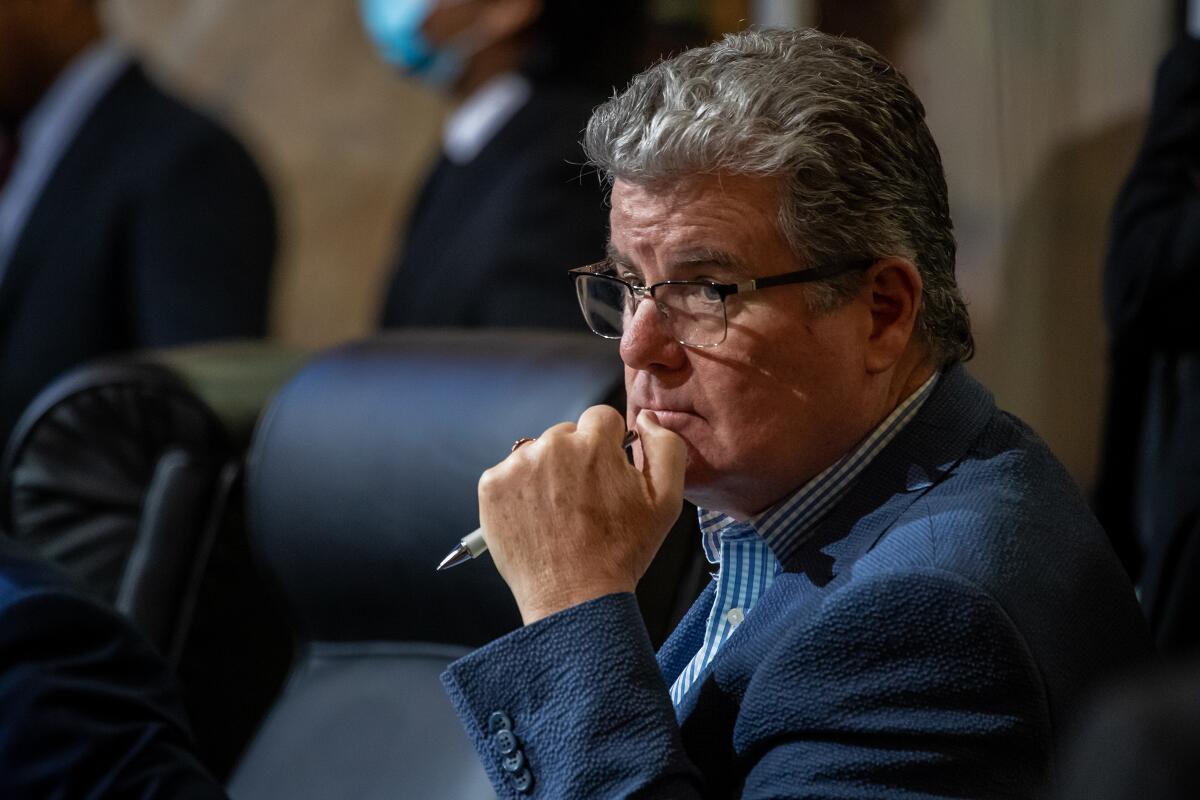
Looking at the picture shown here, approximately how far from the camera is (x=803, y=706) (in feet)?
3.33

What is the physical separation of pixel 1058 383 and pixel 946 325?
4.64ft

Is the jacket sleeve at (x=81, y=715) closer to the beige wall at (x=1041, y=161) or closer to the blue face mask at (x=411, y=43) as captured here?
the beige wall at (x=1041, y=161)

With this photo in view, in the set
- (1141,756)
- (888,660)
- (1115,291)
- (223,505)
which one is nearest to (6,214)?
(223,505)

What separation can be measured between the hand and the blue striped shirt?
9 cm

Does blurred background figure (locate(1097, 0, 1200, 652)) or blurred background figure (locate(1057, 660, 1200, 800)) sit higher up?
blurred background figure (locate(1057, 660, 1200, 800))

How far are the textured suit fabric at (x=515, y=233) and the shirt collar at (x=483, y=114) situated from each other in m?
0.05

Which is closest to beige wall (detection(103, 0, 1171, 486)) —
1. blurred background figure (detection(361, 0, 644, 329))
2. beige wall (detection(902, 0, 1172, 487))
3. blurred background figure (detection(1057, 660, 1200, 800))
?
beige wall (detection(902, 0, 1172, 487))

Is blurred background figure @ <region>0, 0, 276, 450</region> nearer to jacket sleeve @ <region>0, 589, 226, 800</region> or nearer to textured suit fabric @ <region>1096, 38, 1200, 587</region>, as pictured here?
jacket sleeve @ <region>0, 589, 226, 800</region>

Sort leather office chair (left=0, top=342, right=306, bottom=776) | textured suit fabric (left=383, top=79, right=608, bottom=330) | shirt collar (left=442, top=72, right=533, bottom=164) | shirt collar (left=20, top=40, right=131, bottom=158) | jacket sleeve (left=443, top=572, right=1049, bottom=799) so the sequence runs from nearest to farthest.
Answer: jacket sleeve (left=443, top=572, right=1049, bottom=799) < leather office chair (left=0, top=342, right=306, bottom=776) < textured suit fabric (left=383, top=79, right=608, bottom=330) < shirt collar (left=442, top=72, right=533, bottom=164) < shirt collar (left=20, top=40, right=131, bottom=158)

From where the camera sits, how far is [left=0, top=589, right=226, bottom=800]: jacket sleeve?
131 cm

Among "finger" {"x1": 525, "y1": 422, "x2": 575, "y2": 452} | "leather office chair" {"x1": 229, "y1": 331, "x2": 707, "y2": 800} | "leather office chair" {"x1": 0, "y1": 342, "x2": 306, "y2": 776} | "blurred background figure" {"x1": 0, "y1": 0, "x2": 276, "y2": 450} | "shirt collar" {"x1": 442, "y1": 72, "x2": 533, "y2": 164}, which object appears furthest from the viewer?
"blurred background figure" {"x1": 0, "y1": 0, "x2": 276, "y2": 450}

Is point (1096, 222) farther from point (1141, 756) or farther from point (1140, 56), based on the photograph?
point (1141, 756)

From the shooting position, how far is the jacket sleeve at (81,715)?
4.28ft

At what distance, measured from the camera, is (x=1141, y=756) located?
447mm
